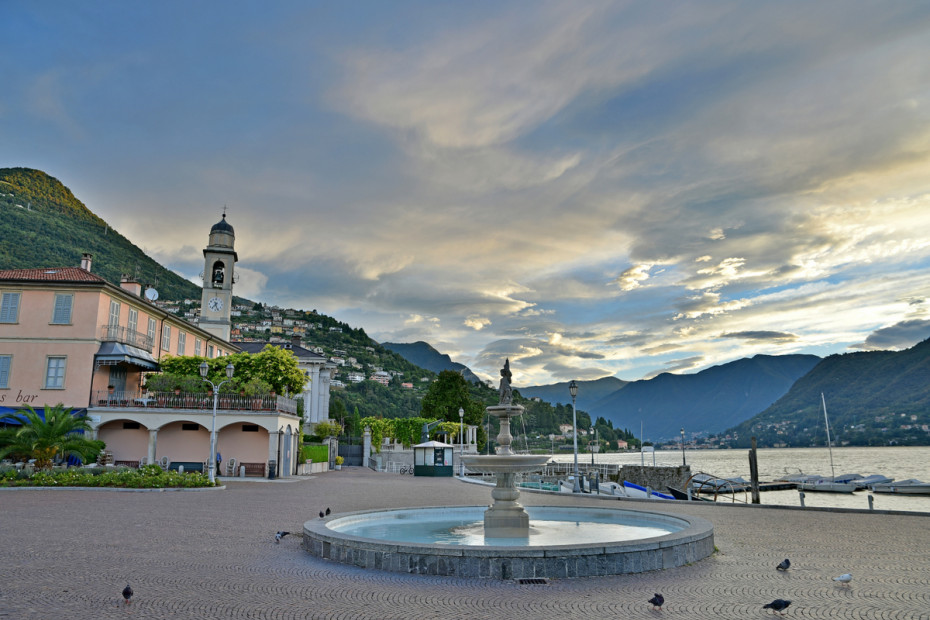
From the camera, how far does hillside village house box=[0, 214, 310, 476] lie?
119 feet

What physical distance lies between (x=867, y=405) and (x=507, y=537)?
186 metres

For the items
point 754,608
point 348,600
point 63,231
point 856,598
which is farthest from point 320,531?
point 63,231

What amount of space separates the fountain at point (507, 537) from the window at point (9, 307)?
108ft

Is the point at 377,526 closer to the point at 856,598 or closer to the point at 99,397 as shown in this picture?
the point at 856,598

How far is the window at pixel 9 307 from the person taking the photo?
36656 mm

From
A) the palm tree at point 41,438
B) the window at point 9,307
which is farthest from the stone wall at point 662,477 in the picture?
the window at point 9,307

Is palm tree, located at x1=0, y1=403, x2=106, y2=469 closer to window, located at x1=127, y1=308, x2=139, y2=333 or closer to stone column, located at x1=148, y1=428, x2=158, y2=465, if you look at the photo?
stone column, located at x1=148, y1=428, x2=158, y2=465

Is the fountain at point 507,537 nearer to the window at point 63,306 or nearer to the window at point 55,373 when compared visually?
the window at point 55,373

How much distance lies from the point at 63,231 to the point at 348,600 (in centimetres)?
11718

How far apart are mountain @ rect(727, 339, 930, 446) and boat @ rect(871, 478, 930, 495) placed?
9663cm

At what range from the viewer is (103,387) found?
37.6 meters

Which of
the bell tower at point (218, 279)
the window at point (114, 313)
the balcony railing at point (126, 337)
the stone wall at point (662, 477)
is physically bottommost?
the stone wall at point (662, 477)

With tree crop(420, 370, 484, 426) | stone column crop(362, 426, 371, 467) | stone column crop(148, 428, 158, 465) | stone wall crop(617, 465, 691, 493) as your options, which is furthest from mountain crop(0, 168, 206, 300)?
stone wall crop(617, 465, 691, 493)

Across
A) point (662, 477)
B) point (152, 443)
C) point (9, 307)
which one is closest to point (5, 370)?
point (9, 307)
